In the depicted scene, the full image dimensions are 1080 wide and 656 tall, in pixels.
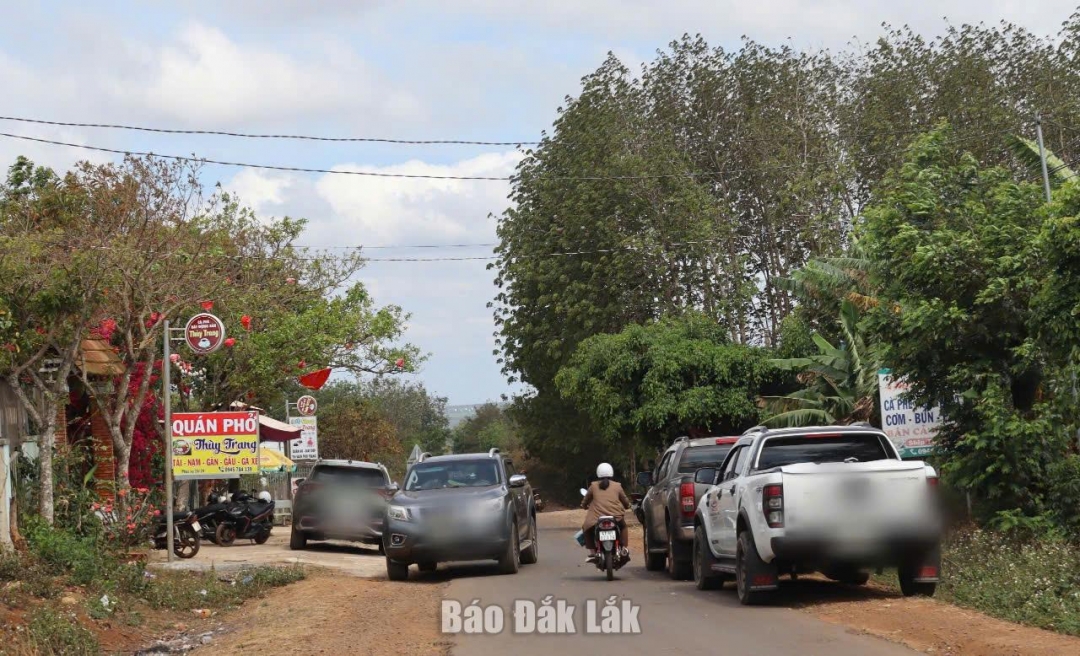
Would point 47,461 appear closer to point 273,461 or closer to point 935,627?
point 935,627

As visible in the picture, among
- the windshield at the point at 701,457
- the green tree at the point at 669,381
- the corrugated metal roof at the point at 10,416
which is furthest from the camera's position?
the green tree at the point at 669,381

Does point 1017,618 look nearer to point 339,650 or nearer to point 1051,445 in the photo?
point 339,650

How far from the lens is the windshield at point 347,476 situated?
25.3 metres

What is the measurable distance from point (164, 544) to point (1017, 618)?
662 inches

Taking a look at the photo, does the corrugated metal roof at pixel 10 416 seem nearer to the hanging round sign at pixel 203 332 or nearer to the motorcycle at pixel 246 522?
the hanging round sign at pixel 203 332

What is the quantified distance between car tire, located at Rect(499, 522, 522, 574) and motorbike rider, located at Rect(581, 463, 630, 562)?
1369 millimetres

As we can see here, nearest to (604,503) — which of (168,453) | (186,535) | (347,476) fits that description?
(168,453)

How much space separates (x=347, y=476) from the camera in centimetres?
2542

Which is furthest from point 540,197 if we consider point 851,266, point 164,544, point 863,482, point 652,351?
point 863,482

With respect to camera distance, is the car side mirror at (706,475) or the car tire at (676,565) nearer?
the car side mirror at (706,475)

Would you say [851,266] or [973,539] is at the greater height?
[851,266]

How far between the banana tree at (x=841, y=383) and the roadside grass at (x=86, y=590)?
13158 millimetres

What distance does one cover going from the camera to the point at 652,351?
35.2 metres

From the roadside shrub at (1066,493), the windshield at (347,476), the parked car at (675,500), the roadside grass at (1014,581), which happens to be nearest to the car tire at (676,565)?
the parked car at (675,500)
